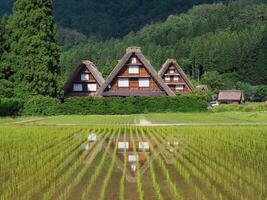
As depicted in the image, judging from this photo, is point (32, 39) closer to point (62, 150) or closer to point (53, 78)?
point (53, 78)

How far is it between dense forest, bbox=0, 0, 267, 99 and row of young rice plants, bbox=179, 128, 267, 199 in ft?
95.4

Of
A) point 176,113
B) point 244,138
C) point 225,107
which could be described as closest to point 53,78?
point 176,113

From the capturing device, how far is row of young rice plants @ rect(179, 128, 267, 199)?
950 centimetres

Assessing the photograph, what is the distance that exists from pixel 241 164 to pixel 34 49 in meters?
36.2

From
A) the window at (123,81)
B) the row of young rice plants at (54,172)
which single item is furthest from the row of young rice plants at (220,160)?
the window at (123,81)

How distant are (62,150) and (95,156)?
6.51ft

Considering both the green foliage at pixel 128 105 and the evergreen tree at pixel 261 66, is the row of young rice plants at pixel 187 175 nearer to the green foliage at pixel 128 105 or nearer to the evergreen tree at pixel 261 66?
the green foliage at pixel 128 105

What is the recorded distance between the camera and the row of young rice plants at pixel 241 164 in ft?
31.2

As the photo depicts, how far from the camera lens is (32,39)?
46.3 metres

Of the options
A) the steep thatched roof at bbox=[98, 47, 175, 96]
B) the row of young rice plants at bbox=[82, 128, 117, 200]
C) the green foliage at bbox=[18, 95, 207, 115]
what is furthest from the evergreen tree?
the row of young rice plants at bbox=[82, 128, 117, 200]

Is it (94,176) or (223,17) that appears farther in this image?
(223,17)

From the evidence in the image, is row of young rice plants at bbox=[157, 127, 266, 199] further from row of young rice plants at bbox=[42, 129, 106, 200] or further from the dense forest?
the dense forest

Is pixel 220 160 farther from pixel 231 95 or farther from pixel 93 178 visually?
pixel 231 95

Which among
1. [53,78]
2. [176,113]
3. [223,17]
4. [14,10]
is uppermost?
[223,17]
